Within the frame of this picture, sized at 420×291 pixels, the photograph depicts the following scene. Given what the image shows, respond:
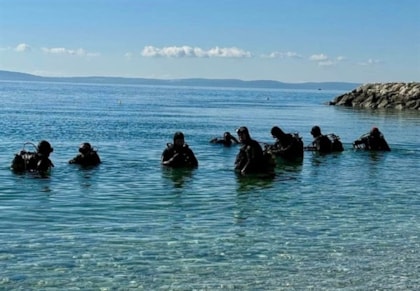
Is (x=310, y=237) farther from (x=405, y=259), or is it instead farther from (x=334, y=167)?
(x=334, y=167)

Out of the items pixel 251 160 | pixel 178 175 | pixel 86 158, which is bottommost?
pixel 178 175

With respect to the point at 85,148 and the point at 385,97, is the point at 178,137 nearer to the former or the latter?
the point at 85,148

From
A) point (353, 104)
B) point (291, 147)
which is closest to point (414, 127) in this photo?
point (291, 147)

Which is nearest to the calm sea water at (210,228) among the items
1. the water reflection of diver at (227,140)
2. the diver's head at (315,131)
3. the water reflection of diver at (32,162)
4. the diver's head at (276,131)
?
the water reflection of diver at (32,162)

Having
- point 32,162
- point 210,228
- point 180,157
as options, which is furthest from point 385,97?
point 210,228

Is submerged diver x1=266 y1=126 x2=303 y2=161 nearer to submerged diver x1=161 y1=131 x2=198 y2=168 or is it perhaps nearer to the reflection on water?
submerged diver x1=161 y1=131 x2=198 y2=168

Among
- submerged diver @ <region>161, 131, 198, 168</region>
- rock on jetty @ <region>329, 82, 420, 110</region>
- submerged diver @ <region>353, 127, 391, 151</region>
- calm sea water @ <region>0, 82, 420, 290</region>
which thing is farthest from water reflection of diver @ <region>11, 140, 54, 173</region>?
rock on jetty @ <region>329, 82, 420, 110</region>

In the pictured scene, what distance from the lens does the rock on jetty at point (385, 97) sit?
100662 mm

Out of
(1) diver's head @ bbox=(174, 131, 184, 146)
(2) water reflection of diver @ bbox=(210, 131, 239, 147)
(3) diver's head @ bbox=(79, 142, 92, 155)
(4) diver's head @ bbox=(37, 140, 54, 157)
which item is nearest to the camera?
(4) diver's head @ bbox=(37, 140, 54, 157)

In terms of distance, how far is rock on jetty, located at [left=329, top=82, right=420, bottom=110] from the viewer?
10066cm

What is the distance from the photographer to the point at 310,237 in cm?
1449

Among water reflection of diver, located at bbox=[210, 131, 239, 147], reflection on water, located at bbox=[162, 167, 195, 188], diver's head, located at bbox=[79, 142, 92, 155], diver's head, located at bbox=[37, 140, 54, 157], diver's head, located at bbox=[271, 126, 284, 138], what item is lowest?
reflection on water, located at bbox=[162, 167, 195, 188]

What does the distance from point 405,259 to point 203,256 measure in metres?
3.68

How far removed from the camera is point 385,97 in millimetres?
105938
